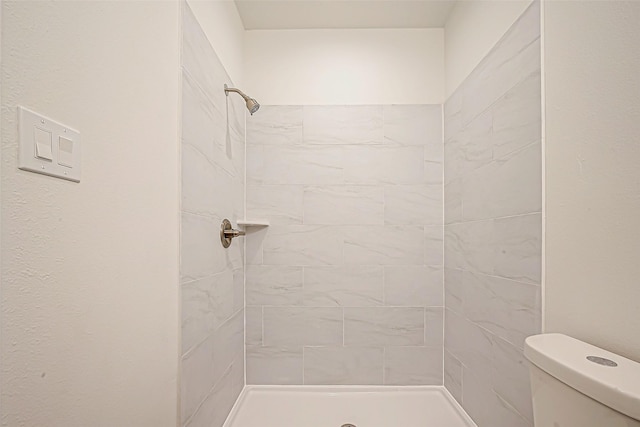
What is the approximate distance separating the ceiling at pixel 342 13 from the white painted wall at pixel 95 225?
39.4 inches

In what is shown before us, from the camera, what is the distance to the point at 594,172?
991 mm

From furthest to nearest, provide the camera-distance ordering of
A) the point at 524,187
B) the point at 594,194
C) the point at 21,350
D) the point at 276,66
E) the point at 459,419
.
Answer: the point at 276,66 < the point at 459,419 < the point at 524,187 < the point at 594,194 < the point at 21,350

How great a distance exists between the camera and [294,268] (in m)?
2.24

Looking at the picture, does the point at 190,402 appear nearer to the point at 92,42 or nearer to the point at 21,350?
the point at 21,350

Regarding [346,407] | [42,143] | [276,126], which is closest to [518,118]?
[276,126]

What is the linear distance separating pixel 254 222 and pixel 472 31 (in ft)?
4.86

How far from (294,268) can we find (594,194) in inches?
61.4

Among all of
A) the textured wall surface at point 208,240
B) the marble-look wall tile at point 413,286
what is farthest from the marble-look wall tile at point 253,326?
the marble-look wall tile at point 413,286

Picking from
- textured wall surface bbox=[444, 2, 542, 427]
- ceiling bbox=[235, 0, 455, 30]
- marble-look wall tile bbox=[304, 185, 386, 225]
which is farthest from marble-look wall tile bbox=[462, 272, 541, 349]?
ceiling bbox=[235, 0, 455, 30]

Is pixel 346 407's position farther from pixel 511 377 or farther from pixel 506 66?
pixel 506 66

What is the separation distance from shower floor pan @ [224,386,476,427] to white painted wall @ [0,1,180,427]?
3.00 feet

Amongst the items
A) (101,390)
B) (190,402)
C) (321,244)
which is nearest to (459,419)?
(321,244)

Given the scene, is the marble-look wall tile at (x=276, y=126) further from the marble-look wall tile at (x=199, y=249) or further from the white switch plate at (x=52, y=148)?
the white switch plate at (x=52, y=148)

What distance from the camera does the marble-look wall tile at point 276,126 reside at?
89.1 inches
